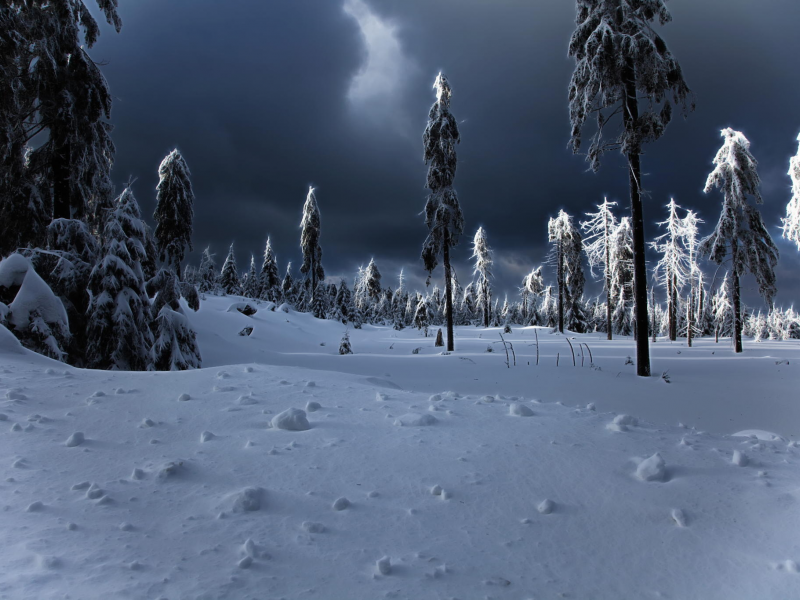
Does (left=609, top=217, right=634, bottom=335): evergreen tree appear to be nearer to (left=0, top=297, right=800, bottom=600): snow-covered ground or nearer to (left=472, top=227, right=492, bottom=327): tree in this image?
(left=472, top=227, right=492, bottom=327): tree

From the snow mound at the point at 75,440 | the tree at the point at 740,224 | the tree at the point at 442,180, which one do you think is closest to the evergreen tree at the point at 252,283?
the tree at the point at 442,180

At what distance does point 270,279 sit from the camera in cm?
5447

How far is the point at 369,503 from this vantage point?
8.15ft

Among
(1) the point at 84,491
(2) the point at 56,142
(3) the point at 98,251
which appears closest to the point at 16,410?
(1) the point at 84,491

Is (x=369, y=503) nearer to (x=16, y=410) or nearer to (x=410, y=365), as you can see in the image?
(x=16, y=410)

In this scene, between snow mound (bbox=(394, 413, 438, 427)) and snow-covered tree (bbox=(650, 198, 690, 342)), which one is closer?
snow mound (bbox=(394, 413, 438, 427))

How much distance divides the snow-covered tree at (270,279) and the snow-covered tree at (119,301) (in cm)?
4426

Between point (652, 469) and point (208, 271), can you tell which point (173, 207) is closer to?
point (652, 469)

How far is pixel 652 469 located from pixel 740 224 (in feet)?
77.4

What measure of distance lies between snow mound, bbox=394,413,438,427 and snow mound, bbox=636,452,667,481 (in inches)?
64.7

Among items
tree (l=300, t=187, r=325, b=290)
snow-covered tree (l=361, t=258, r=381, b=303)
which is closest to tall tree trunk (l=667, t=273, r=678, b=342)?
tree (l=300, t=187, r=325, b=290)

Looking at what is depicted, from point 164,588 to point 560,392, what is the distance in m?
8.90

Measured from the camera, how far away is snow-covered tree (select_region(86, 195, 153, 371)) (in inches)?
373

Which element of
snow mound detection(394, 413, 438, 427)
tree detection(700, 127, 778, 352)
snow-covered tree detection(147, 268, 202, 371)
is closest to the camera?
snow mound detection(394, 413, 438, 427)
